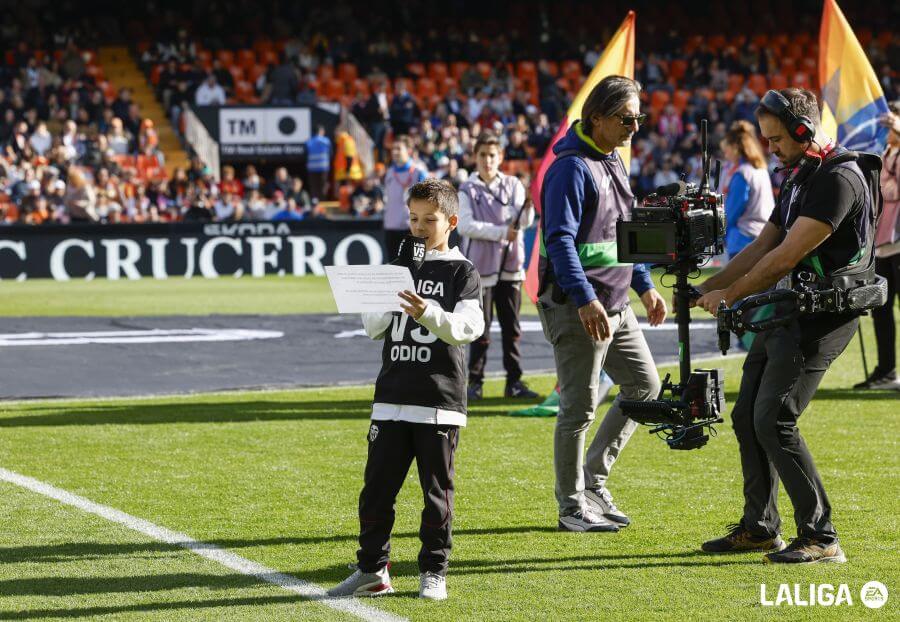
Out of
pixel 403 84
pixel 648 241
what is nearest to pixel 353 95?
pixel 403 84

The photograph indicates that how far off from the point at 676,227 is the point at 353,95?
2890 centimetres

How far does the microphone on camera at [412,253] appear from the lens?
17.4ft

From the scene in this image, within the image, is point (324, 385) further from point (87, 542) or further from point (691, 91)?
point (691, 91)

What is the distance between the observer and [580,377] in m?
6.32

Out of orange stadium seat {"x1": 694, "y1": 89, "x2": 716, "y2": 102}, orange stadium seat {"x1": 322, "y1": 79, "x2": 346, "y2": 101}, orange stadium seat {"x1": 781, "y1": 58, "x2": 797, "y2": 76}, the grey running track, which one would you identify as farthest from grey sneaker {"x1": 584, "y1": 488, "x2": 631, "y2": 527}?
orange stadium seat {"x1": 781, "y1": 58, "x2": 797, "y2": 76}

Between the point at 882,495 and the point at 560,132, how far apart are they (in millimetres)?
4678

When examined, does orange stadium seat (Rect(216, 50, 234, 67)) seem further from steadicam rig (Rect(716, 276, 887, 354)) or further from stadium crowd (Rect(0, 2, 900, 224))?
steadicam rig (Rect(716, 276, 887, 354))

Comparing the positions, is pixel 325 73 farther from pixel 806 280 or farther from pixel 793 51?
pixel 806 280

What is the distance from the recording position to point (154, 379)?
38.6ft

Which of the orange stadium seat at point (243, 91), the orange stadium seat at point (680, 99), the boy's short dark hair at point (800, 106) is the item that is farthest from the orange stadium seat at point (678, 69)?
the boy's short dark hair at point (800, 106)

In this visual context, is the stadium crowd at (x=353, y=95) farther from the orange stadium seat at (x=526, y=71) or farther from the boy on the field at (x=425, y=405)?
the boy on the field at (x=425, y=405)

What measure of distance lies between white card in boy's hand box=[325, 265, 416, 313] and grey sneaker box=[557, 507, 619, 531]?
178cm

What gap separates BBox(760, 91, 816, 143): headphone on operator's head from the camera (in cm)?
548

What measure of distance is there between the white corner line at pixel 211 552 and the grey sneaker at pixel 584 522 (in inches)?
56.5
